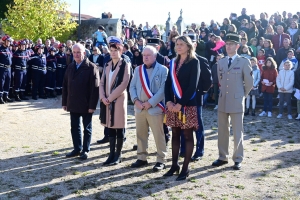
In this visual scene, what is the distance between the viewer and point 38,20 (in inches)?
1021

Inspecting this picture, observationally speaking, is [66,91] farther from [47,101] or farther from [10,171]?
[47,101]

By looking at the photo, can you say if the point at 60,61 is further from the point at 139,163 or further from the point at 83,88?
the point at 139,163

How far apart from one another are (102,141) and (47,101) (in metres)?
6.28

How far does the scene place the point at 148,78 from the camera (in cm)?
646

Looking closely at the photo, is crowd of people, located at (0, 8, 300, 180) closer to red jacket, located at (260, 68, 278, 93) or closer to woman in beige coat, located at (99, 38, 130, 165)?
woman in beige coat, located at (99, 38, 130, 165)

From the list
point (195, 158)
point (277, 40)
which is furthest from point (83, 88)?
point (277, 40)

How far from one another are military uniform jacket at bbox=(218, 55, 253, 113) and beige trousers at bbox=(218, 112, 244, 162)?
14 centimetres

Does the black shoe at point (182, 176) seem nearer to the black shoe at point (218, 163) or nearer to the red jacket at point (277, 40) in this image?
the black shoe at point (218, 163)

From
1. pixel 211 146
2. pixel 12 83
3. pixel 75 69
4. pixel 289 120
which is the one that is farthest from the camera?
pixel 12 83

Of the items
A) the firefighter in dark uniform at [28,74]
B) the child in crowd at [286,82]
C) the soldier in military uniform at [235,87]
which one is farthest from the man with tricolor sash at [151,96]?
the firefighter in dark uniform at [28,74]

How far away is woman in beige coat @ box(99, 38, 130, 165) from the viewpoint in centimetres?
666

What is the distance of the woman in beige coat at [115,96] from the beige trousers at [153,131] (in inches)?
12.3

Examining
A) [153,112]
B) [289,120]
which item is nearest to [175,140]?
[153,112]

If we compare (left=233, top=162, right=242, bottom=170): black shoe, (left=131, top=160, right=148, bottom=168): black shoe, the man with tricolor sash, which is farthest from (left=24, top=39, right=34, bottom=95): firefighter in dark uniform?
(left=233, top=162, right=242, bottom=170): black shoe
